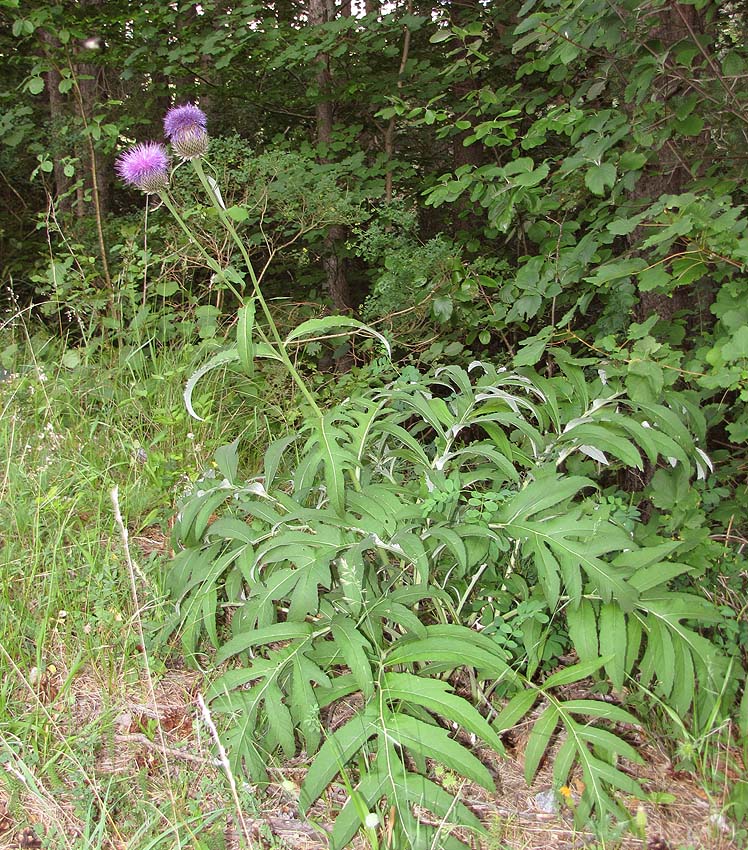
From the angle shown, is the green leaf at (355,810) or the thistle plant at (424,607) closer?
the green leaf at (355,810)

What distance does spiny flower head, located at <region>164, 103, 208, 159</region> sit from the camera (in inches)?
88.1

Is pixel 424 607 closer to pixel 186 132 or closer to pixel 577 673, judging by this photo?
pixel 577 673

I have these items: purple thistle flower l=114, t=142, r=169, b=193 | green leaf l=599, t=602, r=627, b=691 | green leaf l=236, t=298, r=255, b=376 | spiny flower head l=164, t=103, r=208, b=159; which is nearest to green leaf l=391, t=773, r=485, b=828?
green leaf l=599, t=602, r=627, b=691

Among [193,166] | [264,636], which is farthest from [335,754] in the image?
[193,166]

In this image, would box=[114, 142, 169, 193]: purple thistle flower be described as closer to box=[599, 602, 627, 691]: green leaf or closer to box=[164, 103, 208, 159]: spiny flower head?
box=[164, 103, 208, 159]: spiny flower head

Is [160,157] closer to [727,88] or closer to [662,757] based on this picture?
[727,88]

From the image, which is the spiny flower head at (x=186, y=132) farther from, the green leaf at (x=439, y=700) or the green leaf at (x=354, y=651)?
the green leaf at (x=439, y=700)

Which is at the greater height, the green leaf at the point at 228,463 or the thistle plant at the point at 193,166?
the thistle plant at the point at 193,166

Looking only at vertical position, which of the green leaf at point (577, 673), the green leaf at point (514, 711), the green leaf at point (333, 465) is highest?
the green leaf at point (333, 465)

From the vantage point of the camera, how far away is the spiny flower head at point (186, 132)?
224 cm

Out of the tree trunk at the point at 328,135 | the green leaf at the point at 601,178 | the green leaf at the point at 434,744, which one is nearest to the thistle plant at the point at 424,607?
the green leaf at the point at 434,744

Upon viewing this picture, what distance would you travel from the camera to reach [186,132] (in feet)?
7.36

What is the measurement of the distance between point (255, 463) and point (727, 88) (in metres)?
2.42

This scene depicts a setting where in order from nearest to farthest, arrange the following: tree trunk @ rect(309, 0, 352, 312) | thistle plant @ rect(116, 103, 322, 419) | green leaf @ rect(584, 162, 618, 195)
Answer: thistle plant @ rect(116, 103, 322, 419)
green leaf @ rect(584, 162, 618, 195)
tree trunk @ rect(309, 0, 352, 312)
